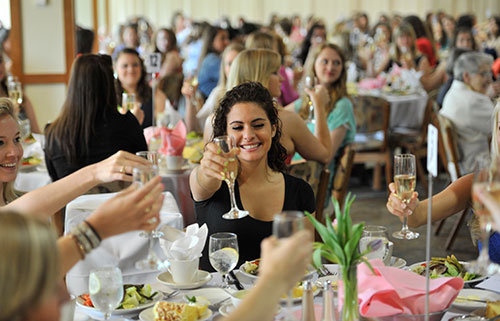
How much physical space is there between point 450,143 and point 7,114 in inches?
133

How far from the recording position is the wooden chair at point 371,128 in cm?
612

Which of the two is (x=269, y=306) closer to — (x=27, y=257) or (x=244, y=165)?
(x=27, y=257)

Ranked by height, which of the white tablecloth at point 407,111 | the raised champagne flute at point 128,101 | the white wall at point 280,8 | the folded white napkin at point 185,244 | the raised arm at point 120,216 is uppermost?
the white wall at point 280,8

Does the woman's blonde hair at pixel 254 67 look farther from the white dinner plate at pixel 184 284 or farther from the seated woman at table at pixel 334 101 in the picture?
the white dinner plate at pixel 184 284

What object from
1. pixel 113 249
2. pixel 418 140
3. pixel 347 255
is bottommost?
pixel 418 140

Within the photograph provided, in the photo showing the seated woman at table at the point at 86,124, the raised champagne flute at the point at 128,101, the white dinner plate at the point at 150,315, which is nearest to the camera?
the white dinner plate at the point at 150,315

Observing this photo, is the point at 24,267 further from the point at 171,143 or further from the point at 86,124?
the point at 171,143

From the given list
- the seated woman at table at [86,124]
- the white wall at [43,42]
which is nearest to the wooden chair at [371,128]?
the seated woman at table at [86,124]

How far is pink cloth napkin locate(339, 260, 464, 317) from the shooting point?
179 centimetres

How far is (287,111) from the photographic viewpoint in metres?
3.75

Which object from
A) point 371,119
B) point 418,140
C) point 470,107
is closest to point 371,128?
point 371,119

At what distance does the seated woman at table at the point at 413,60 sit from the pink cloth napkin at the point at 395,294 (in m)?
6.28

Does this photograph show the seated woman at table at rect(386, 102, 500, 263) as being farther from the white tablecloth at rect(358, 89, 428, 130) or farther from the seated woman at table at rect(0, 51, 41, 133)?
the white tablecloth at rect(358, 89, 428, 130)

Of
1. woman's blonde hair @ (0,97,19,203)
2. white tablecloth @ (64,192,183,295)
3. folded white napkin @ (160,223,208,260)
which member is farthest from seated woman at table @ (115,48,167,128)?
folded white napkin @ (160,223,208,260)
